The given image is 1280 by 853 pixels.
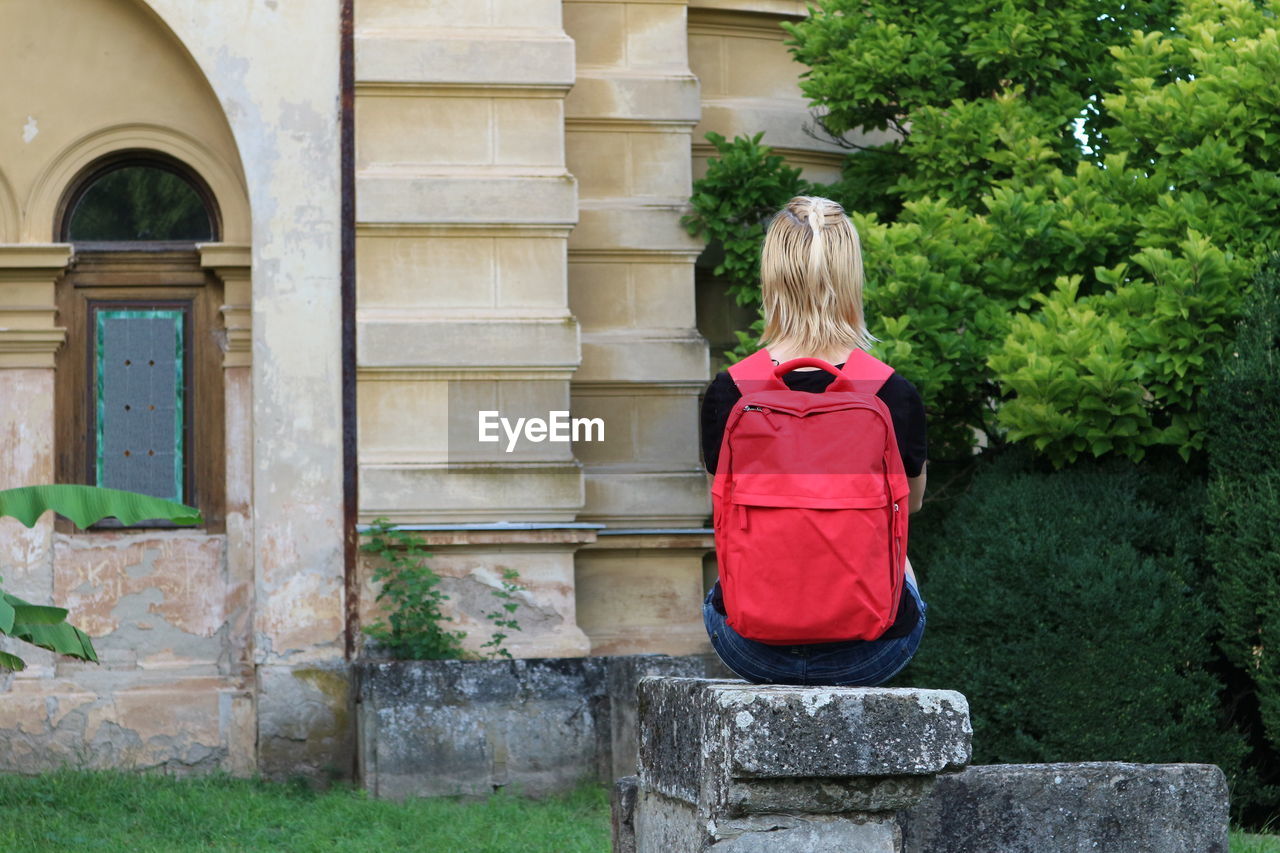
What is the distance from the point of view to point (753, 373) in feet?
12.8

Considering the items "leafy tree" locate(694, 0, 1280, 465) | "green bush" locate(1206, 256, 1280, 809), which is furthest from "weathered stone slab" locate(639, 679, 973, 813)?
"green bush" locate(1206, 256, 1280, 809)

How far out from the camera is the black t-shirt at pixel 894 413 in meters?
3.89

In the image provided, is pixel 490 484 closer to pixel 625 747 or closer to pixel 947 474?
pixel 625 747

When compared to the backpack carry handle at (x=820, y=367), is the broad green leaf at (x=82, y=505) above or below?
below

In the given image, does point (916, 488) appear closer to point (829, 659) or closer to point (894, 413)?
point (894, 413)

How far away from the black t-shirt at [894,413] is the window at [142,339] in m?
5.92

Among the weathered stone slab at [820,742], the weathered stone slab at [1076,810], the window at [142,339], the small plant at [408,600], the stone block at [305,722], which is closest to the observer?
the weathered stone slab at [820,742]

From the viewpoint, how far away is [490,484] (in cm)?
876

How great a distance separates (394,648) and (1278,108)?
522 cm

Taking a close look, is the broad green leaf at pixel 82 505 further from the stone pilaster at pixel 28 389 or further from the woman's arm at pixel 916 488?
the woman's arm at pixel 916 488

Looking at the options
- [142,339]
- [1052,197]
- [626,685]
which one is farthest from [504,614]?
[1052,197]

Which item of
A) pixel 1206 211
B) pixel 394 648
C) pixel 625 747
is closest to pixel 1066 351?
pixel 1206 211

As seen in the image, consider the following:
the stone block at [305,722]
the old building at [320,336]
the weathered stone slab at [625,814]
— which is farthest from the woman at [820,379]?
the stone block at [305,722]

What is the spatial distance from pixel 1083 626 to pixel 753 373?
4145 mm
